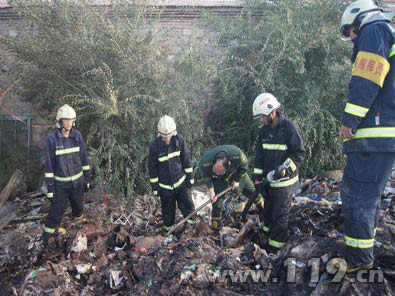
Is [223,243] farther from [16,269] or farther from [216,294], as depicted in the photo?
[16,269]

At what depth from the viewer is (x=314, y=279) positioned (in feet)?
9.97

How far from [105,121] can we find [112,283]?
125 inches

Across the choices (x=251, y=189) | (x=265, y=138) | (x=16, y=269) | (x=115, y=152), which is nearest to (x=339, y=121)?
(x=251, y=189)

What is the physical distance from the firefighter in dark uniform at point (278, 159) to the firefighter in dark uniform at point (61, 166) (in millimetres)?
2717

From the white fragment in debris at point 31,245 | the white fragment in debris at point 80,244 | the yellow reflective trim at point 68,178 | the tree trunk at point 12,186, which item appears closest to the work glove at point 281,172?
the white fragment in debris at point 80,244

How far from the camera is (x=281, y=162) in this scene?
4.09 meters

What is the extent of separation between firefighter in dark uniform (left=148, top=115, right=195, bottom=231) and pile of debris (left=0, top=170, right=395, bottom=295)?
46cm

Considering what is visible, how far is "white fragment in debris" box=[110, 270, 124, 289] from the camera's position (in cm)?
359

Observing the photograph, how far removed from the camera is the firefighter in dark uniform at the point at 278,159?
12.8 feet

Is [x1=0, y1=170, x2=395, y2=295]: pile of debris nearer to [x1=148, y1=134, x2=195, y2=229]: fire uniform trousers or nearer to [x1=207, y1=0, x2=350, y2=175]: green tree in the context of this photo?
[x1=148, y1=134, x2=195, y2=229]: fire uniform trousers

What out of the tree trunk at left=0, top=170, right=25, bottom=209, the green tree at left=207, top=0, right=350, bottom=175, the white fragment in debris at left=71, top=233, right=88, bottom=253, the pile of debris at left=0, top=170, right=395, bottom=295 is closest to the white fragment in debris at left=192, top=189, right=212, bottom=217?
the pile of debris at left=0, top=170, right=395, bottom=295

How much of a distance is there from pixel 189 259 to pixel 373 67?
2.52 meters

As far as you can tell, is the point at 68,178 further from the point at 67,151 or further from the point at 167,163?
the point at 167,163

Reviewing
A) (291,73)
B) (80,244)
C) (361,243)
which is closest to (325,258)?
(361,243)
